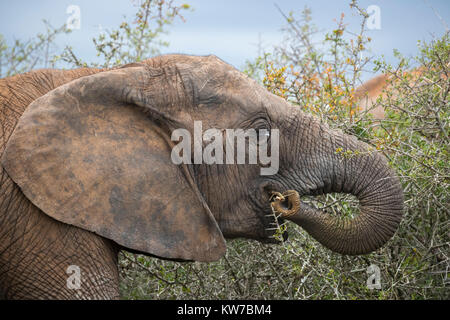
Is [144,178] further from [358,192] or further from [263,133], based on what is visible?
[358,192]

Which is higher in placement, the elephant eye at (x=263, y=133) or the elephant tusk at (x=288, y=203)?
A: the elephant eye at (x=263, y=133)

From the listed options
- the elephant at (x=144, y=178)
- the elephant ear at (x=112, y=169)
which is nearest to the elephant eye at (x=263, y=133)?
the elephant at (x=144, y=178)

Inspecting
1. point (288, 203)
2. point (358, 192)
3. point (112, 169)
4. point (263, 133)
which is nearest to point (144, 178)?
point (112, 169)

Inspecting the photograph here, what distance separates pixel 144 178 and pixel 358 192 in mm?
1382

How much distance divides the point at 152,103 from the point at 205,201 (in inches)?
27.1

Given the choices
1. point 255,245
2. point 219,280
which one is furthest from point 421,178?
point 219,280

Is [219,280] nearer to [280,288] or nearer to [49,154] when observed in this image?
[280,288]

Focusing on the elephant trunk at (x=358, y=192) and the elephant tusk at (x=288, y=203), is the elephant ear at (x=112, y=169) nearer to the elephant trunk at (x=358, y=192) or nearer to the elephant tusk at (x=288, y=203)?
the elephant tusk at (x=288, y=203)

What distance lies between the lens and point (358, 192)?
431 cm

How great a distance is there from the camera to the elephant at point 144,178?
3.83 metres

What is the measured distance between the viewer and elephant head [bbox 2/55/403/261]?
12.5 feet

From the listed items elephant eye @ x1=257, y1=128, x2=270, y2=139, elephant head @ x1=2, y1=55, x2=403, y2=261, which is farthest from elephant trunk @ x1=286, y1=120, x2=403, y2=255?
elephant eye @ x1=257, y1=128, x2=270, y2=139

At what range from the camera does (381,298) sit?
14.8 feet

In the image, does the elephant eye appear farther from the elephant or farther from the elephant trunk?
the elephant trunk
